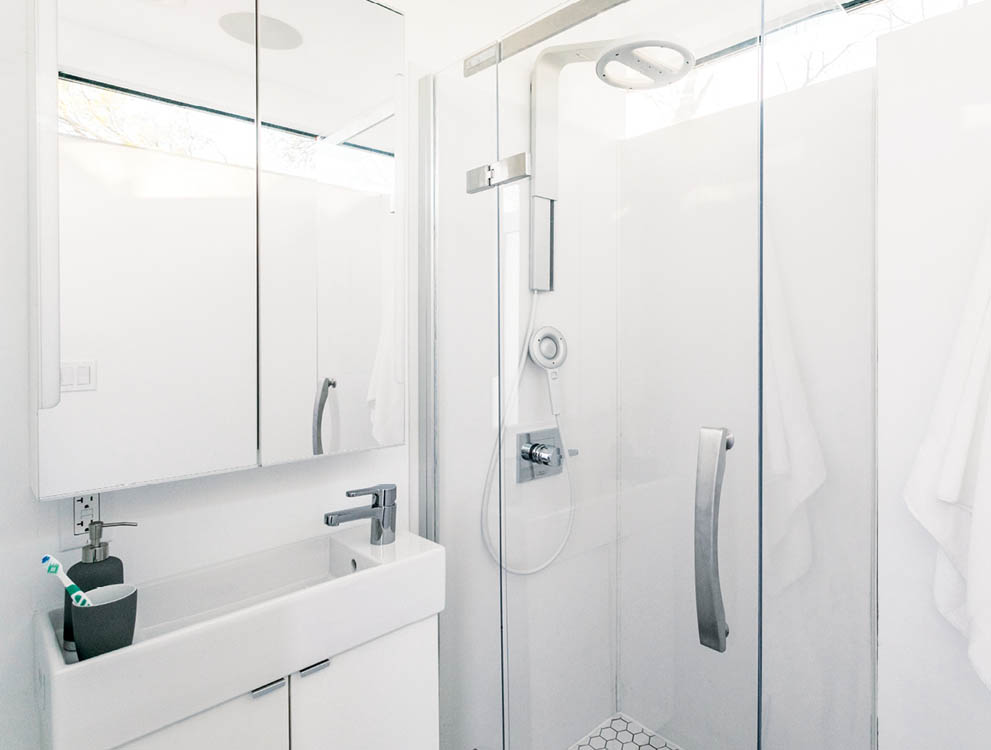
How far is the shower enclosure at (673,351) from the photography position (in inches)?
42.6

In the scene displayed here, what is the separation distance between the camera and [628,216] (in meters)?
1.25

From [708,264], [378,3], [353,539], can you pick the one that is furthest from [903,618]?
[378,3]

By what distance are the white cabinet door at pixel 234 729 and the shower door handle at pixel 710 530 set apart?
2.67 ft

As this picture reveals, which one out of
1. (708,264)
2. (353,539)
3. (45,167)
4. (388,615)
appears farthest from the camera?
(353,539)

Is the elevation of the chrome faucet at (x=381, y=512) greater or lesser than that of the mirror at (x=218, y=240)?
lesser

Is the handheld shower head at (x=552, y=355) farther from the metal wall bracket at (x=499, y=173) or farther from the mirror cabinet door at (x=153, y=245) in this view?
the mirror cabinet door at (x=153, y=245)

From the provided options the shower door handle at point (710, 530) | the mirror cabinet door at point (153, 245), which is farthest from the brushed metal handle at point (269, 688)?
the shower door handle at point (710, 530)

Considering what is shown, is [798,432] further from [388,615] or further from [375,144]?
[375,144]

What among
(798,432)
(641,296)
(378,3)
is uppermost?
(378,3)

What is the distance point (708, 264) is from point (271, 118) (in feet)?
3.16

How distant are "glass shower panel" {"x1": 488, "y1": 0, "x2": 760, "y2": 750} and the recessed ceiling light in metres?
0.49

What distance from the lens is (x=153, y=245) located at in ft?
3.76

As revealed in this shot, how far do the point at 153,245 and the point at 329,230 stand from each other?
0.38 meters

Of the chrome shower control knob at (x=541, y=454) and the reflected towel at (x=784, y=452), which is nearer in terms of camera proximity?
the reflected towel at (x=784, y=452)
